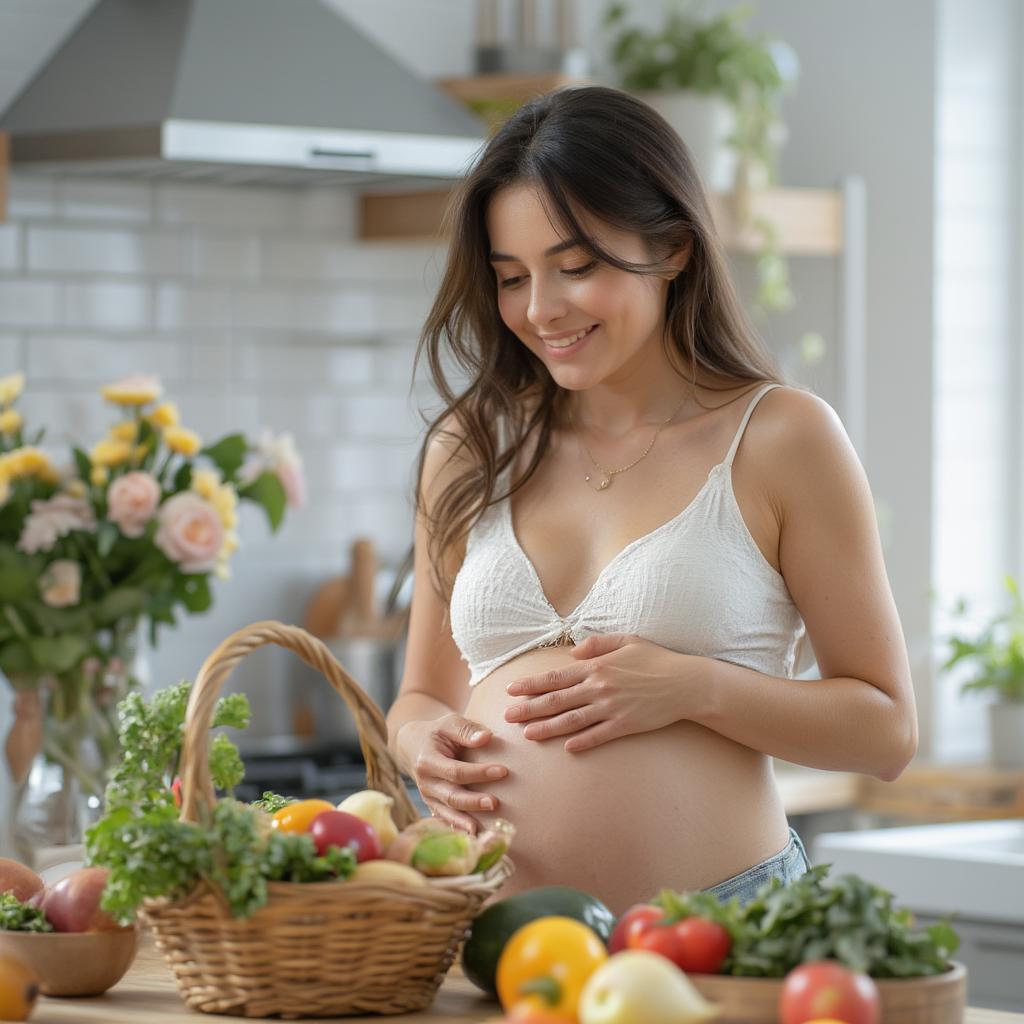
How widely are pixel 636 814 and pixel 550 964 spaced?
0.56 metres

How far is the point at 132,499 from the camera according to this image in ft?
9.27

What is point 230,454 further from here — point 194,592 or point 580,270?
point 580,270

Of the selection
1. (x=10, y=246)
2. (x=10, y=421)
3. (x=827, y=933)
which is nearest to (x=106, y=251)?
(x=10, y=246)

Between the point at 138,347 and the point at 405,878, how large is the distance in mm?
2509

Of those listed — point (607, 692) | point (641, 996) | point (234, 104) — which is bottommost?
point (641, 996)

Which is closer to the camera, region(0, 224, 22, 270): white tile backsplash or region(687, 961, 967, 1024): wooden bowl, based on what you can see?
region(687, 961, 967, 1024): wooden bowl

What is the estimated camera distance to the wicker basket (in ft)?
4.88

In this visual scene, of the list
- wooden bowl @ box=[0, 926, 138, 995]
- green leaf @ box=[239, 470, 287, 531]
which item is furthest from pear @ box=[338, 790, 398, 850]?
green leaf @ box=[239, 470, 287, 531]

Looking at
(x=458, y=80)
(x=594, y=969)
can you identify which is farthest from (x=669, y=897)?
(x=458, y=80)

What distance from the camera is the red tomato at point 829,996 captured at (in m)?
1.30

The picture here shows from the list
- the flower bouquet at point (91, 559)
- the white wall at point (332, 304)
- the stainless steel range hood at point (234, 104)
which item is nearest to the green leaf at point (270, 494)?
the flower bouquet at point (91, 559)

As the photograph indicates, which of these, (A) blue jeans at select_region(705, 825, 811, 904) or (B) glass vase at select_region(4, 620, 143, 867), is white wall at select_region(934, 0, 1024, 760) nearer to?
(B) glass vase at select_region(4, 620, 143, 867)

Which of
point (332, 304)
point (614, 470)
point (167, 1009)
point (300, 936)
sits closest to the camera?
point (300, 936)

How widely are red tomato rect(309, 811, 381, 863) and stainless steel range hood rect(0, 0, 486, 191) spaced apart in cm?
200
